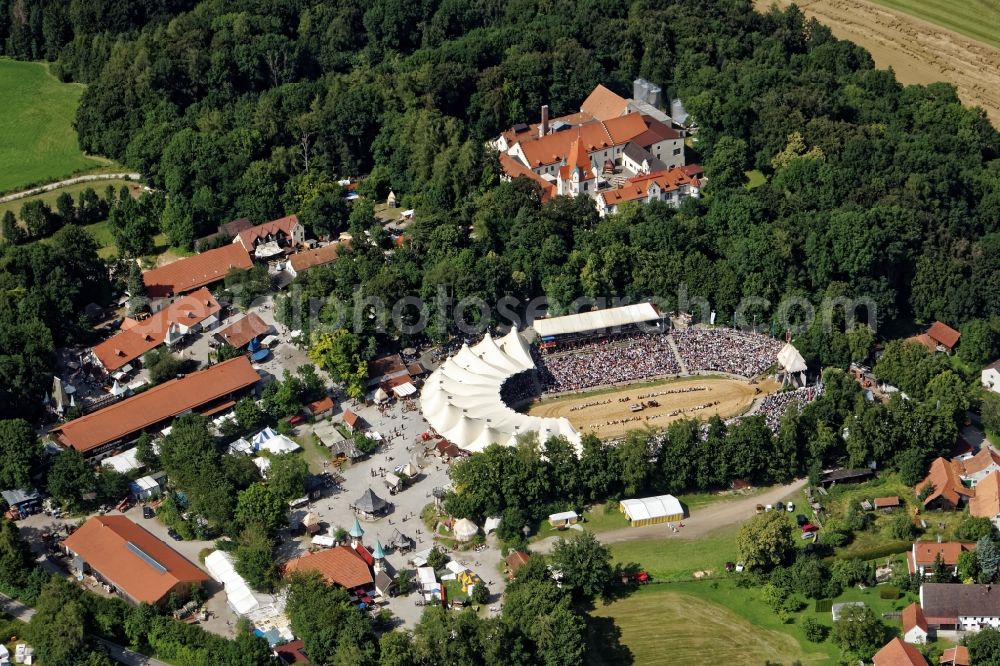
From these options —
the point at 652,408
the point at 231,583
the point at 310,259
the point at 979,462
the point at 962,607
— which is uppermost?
the point at 979,462

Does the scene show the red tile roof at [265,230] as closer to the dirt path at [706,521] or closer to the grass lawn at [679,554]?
the dirt path at [706,521]

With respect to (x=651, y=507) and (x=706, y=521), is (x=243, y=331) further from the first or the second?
(x=706, y=521)

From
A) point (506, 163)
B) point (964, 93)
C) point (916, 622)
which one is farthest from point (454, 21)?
point (916, 622)

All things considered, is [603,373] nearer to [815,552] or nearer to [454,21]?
[815,552]

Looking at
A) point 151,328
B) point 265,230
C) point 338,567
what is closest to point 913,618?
point 338,567

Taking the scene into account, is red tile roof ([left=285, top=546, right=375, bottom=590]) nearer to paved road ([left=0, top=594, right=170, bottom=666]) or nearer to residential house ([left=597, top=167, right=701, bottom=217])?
paved road ([left=0, top=594, right=170, bottom=666])

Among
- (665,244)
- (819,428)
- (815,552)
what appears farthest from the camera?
(665,244)
